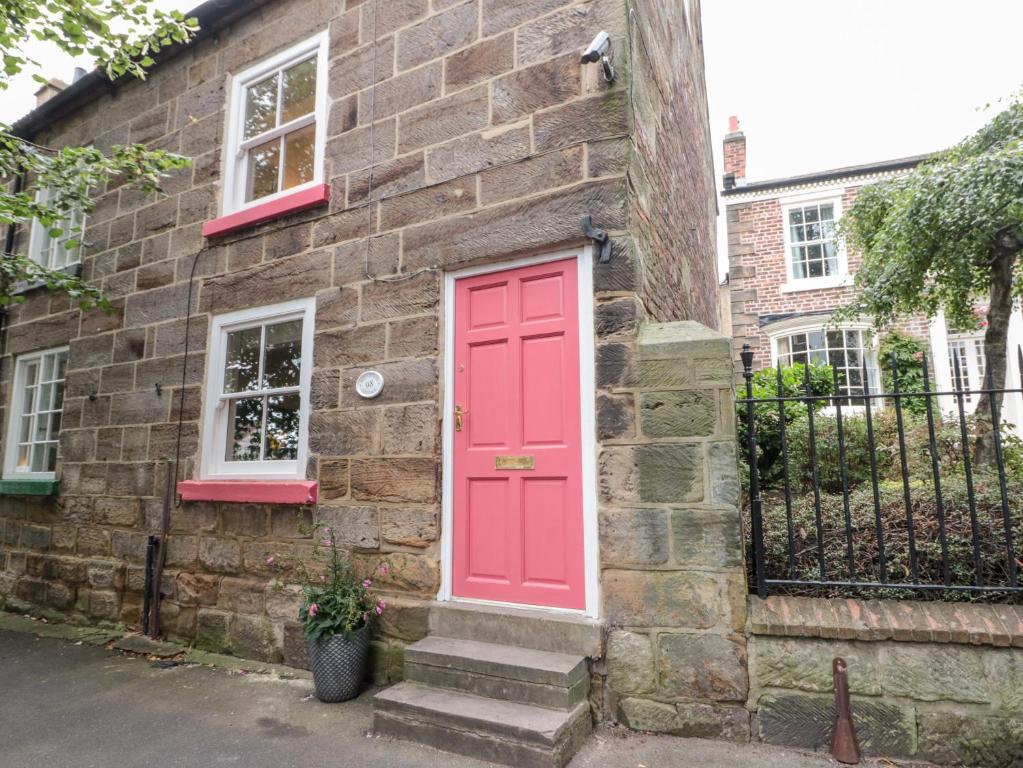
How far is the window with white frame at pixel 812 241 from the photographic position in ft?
40.0

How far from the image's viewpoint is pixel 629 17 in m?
3.67

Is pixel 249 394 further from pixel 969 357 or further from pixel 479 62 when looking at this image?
pixel 969 357

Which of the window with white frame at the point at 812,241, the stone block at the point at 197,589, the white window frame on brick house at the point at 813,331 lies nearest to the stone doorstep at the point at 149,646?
the stone block at the point at 197,589

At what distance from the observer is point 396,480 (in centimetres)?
396

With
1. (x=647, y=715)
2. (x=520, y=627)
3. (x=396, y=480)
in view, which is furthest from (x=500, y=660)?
(x=396, y=480)

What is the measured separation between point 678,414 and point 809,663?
Result: 1383 millimetres

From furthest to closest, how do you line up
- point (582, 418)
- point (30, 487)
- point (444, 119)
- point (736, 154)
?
point (736, 154)
point (30, 487)
point (444, 119)
point (582, 418)

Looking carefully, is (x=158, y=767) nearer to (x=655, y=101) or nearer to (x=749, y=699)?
(x=749, y=699)

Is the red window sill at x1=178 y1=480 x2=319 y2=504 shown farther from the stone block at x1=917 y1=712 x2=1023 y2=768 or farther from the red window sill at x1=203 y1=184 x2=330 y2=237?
the stone block at x1=917 y1=712 x2=1023 y2=768

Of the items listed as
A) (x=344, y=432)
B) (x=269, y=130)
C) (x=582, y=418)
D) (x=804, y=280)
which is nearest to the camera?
(x=582, y=418)

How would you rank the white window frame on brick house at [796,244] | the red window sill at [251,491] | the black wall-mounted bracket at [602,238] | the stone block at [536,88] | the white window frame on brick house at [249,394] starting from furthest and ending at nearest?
the white window frame on brick house at [796,244] → the white window frame on brick house at [249,394] → the red window sill at [251,491] → the stone block at [536,88] → the black wall-mounted bracket at [602,238]

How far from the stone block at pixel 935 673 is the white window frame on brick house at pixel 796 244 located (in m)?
10.7

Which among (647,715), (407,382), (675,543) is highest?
(407,382)

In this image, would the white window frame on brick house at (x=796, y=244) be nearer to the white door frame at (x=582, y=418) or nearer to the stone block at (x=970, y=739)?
the white door frame at (x=582, y=418)
